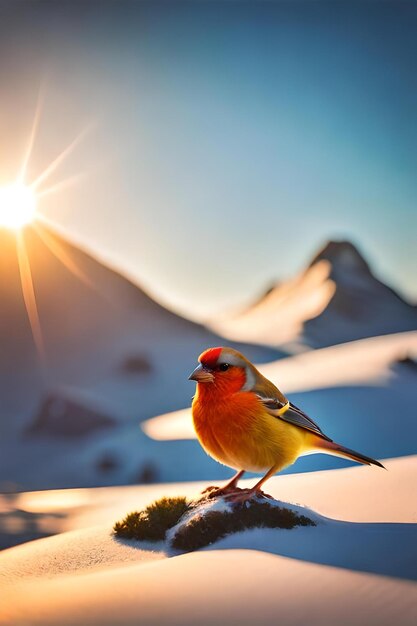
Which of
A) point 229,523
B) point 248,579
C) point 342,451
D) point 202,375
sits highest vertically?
point 202,375

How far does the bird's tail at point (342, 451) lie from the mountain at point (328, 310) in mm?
5840

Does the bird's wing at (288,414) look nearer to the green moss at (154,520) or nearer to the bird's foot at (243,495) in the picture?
the bird's foot at (243,495)

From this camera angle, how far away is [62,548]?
302 cm

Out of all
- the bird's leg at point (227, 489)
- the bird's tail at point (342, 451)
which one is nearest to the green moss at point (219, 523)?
the bird's leg at point (227, 489)

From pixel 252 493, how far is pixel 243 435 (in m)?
0.31

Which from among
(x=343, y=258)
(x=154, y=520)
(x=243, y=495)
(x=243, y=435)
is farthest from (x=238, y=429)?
(x=343, y=258)

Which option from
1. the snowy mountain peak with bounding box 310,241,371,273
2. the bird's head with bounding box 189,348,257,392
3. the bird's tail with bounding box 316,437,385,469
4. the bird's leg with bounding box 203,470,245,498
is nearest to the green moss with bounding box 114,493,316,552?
the bird's leg with bounding box 203,470,245,498

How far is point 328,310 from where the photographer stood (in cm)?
1052

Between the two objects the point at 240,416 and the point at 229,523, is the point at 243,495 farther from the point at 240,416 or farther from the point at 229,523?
the point at 240,416

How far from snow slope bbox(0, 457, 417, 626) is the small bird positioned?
314mm

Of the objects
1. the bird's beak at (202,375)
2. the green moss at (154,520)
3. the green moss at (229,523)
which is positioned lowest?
the green moss at (229,523)

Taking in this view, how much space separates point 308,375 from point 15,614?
502 centimetres

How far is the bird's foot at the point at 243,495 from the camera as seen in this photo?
8.62 feet

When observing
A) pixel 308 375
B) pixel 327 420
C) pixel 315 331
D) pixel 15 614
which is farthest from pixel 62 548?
pixel 315 331
